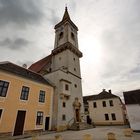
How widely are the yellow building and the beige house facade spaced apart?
18013 millimetres

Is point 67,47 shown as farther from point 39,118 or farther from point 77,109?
point 39,118

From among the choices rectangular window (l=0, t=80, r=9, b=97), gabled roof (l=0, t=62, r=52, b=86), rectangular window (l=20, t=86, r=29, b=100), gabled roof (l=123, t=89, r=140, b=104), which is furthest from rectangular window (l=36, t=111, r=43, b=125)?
gabled roof (l=123, t=89, r=140, b=104)

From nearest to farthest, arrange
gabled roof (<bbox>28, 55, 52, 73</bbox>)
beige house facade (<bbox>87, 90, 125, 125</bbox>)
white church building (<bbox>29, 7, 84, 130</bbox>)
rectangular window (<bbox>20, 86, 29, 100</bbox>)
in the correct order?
rectangular window (<bbox>20, 86, 29, 100</bbox>) → white church building (<bbox>29, 7, 84, 130</bbox>) → gabled roof (<bbox>28, 55, 52, 73</bbox>) → beige house facade (<bbox>87, 90, 125, 125</bbox>)

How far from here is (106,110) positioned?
3241 cm

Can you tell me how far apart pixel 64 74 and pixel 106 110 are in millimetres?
17230

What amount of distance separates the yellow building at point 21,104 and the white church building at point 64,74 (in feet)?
6.66

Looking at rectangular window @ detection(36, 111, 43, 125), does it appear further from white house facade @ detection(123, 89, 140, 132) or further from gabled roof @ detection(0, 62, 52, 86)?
white house facade @ detection(123, 89, 140, 132)

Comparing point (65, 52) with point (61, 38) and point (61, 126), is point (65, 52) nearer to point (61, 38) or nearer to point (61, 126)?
point (61, 38)

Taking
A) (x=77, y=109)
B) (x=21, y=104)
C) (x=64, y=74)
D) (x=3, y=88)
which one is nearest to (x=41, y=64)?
(x=64, y=74)

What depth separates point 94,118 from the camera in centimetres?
3378

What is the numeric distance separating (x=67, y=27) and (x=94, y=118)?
26.9 metres

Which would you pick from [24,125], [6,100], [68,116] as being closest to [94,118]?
[68,116]

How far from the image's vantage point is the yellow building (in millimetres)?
14648

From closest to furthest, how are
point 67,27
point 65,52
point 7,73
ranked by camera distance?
point 7,73 < point 65,52 < point 67,27
